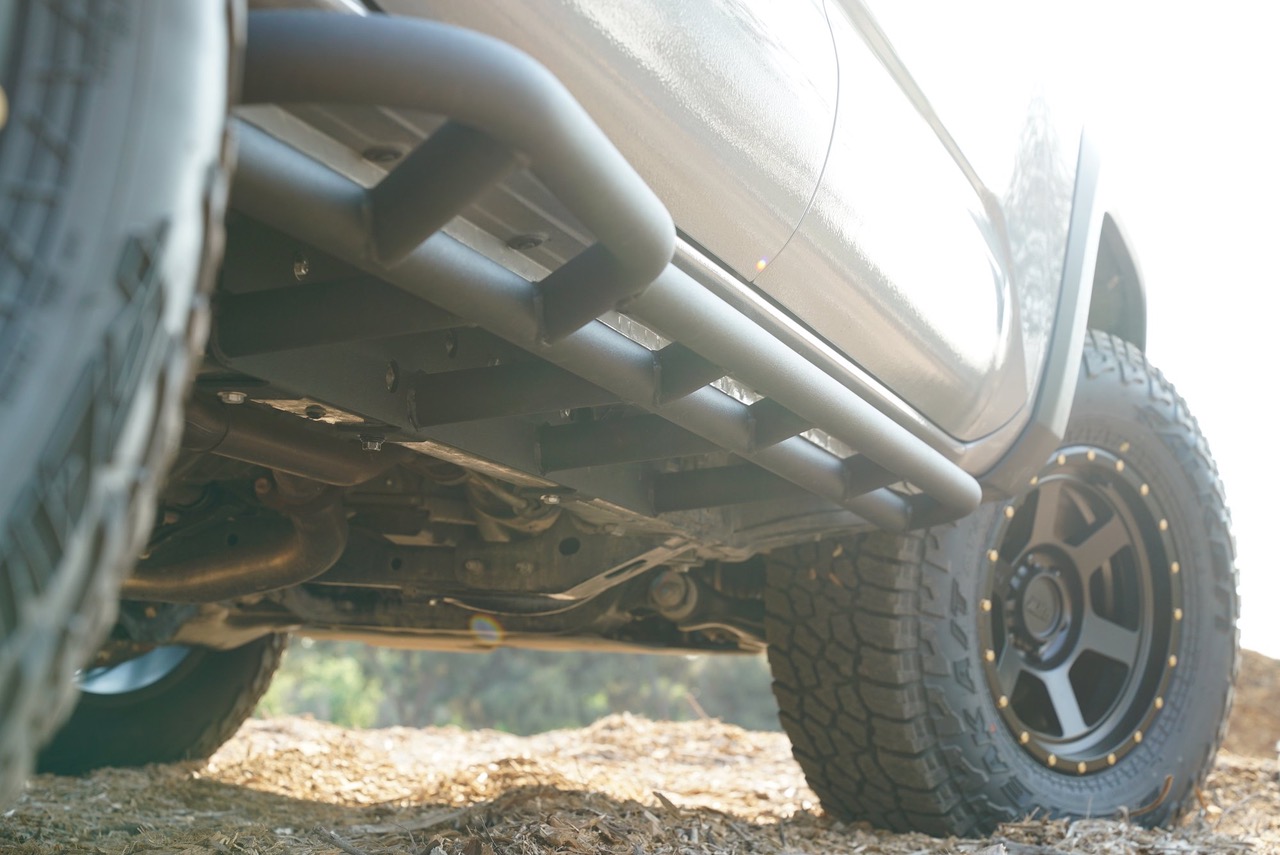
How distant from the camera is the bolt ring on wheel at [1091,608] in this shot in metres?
2.55

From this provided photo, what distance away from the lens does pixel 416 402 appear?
147 centimetres

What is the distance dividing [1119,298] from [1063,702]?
1.01 meters

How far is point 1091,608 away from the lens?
269cm

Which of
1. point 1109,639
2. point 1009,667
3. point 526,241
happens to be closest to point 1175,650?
point 1109,639

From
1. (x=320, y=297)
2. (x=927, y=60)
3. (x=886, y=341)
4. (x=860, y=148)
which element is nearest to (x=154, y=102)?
(x=320, y=297)

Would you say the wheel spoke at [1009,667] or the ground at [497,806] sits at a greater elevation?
the wheel spoke at [1009,667]

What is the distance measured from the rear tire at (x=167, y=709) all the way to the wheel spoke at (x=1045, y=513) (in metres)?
2.04

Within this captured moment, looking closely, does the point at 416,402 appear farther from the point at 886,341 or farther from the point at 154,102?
the point at 154,102

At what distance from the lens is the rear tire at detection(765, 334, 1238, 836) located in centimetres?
220

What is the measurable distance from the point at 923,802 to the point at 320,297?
1.60m

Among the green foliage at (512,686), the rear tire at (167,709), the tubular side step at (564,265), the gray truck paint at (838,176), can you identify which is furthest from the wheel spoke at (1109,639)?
the green foliage at (512,686)

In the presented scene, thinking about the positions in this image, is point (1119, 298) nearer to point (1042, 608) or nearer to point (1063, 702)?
point (1042, 608)

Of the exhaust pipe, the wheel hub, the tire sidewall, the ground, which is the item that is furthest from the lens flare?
the wheel hub

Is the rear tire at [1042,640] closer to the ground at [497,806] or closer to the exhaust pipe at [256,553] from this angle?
the ground at [497,806]
